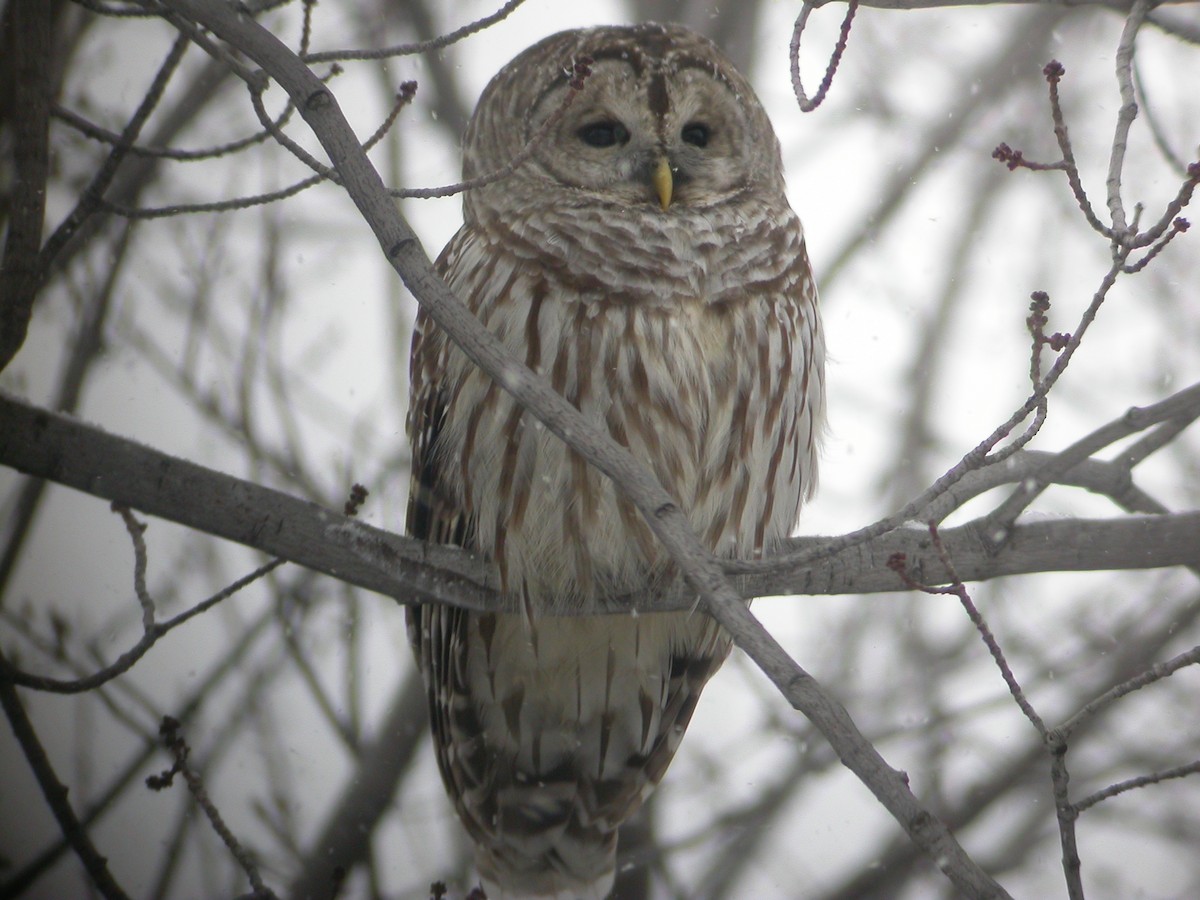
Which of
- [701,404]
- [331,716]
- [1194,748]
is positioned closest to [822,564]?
[701,404]

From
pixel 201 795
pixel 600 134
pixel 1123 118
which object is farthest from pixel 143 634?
pixel 1123 118

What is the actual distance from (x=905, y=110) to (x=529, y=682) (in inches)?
195

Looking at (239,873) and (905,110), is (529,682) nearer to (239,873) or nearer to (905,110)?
(239,873)

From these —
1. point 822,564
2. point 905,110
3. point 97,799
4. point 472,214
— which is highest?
point 905,110

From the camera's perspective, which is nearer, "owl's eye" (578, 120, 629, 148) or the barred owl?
the barred owl

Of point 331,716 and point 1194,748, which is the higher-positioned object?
point 1194,748

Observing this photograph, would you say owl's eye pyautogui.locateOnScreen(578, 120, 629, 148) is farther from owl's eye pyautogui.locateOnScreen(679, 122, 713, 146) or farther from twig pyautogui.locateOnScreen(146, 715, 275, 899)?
twig pyautogui.locateOnScreen(146, 715, 275, 899)

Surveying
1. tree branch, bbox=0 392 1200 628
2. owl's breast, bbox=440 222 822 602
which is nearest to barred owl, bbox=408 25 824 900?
owl's breast, bbox=440 222 822 602

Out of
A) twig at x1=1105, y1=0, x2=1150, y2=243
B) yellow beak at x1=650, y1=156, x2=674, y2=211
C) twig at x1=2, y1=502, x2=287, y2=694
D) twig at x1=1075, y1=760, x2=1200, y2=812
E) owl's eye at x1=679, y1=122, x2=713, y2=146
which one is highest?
owl's eye at x1=679, y1=122, x2=713, y2=146

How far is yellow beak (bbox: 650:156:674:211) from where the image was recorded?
358 centimetres

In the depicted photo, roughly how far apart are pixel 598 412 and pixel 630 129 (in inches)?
37.6

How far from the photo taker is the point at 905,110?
7.44 m

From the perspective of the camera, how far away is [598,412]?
→ 334 cm

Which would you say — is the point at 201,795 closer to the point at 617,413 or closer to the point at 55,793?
the point at 55,793
